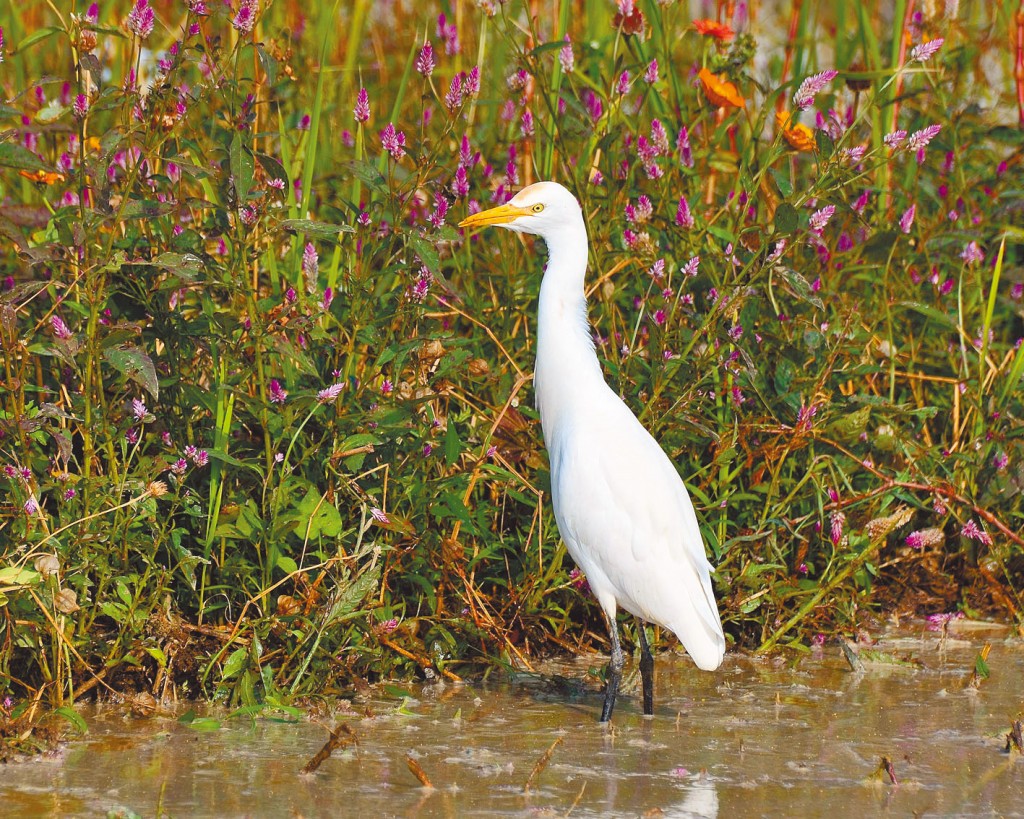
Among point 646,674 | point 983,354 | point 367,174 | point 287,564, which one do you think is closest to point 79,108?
point 367,174

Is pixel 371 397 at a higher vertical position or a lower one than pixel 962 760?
higher

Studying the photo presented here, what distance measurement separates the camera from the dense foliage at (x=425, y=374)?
3164mm

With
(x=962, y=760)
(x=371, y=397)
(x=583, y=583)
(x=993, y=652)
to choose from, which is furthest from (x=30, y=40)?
(x=993, y=652)

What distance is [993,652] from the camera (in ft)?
12.9

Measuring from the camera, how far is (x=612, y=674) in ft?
11.2

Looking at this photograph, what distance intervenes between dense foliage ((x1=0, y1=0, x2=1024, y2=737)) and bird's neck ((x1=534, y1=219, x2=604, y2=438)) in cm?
20

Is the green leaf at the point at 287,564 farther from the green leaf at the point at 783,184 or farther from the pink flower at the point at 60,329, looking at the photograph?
the green leaf at the point at 783,184

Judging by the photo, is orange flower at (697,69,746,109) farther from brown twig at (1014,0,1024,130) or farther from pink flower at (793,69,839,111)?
brown twig at (1014,0,1024,130)

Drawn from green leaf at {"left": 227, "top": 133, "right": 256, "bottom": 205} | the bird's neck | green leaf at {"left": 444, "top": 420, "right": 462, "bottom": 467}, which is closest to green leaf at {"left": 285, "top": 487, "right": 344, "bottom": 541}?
green leaf at {"left": 444, "top": 420, "right": 462, "bottom": 467}

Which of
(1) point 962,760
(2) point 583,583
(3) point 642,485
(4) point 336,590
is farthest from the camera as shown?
(2) point 583,583

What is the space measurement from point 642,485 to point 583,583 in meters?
0.50

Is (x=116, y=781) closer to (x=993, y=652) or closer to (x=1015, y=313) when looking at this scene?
(x=993, y=652)

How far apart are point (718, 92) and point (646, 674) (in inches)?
68.0

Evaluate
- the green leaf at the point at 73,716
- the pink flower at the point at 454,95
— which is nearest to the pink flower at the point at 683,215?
the pink flower at the point at 454,95
